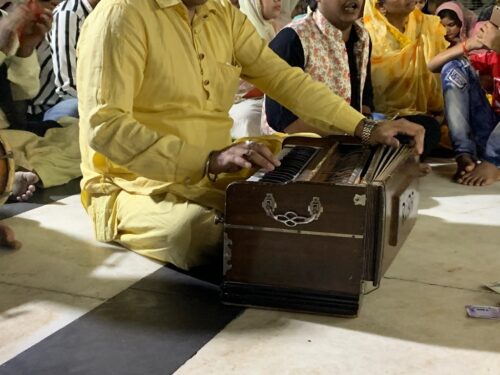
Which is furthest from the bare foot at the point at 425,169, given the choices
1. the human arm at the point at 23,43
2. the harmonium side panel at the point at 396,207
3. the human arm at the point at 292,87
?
the human arm at the point at 23,43

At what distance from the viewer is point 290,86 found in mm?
2586

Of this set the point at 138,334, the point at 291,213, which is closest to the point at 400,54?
the point at 291,213

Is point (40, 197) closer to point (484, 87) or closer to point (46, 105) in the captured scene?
point (46, 105)

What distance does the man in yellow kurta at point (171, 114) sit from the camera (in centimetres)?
210

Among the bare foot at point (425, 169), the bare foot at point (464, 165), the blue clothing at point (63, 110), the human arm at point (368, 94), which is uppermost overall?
the human arm at point (368, 94)

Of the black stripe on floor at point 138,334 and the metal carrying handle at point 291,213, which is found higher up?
the metal carrying handle at point 291,213

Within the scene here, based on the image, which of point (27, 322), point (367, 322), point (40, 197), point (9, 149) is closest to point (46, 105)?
point (40, 197)

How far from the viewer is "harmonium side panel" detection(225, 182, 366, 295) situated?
1.90 m

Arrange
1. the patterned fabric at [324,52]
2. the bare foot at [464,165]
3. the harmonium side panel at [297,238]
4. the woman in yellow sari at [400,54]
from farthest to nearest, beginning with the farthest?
the woman in yellow sari at [400,54]
the bare foot at [464,165]
the patterned fabric at [324,52]
the harmonium side panel at [297,238]

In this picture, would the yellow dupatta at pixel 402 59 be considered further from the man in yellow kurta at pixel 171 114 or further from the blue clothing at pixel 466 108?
the man in yellow kurta at pixel 171 114

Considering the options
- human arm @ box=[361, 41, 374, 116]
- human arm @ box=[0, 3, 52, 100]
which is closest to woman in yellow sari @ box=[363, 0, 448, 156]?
human arm @ box=[361, 41, 374, 116]

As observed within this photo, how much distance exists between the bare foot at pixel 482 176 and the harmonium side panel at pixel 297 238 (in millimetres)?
1710

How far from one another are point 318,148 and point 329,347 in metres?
0.81

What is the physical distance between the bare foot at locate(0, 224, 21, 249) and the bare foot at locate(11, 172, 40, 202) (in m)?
0.54
